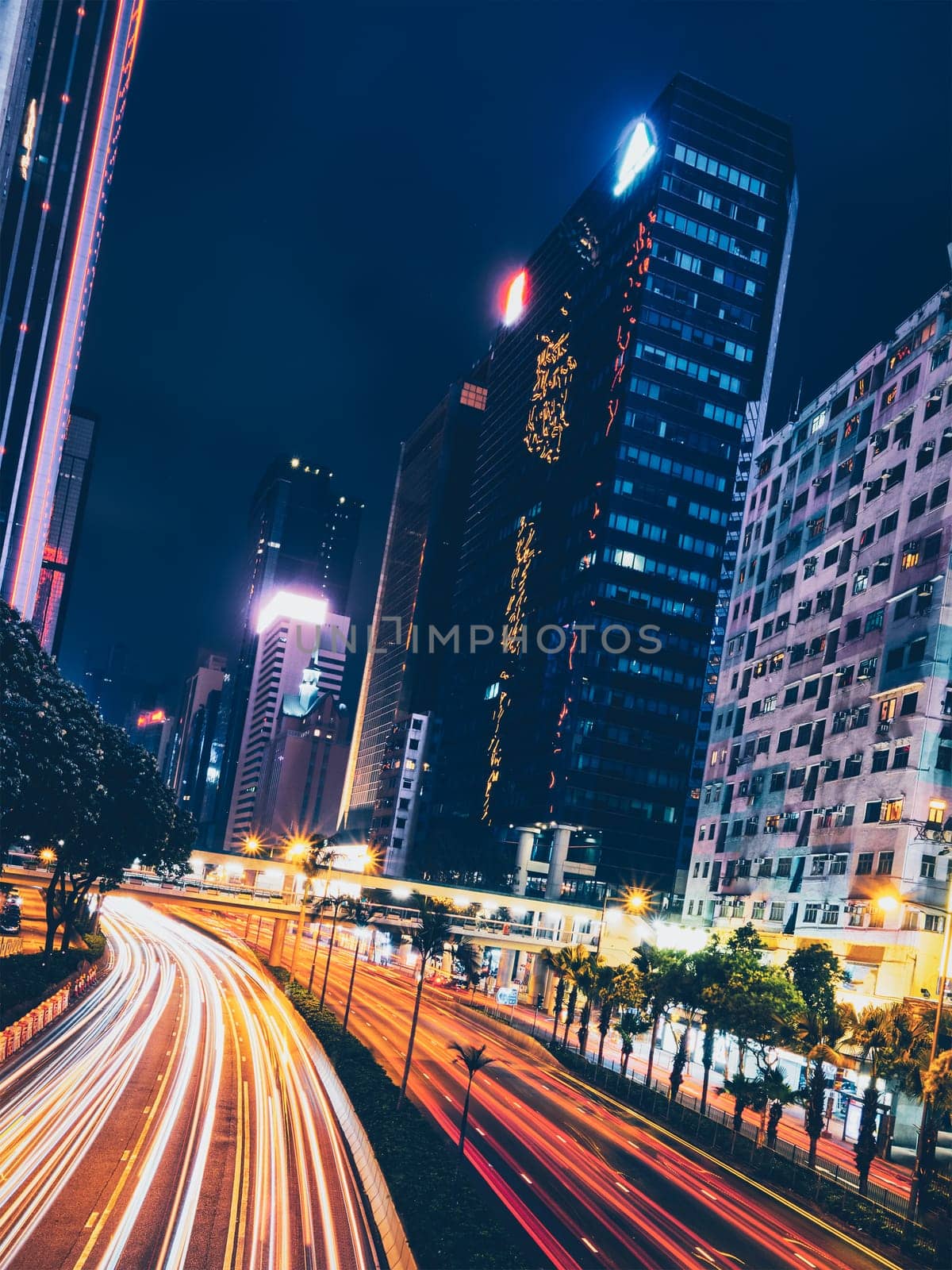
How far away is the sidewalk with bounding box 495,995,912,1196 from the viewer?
66.8 metres

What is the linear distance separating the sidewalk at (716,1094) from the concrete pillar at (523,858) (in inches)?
1343

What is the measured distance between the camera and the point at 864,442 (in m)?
102

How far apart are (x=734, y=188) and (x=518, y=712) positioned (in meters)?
89.2

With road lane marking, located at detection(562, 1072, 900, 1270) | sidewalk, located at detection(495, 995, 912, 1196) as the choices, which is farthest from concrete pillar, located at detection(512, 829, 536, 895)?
road lane marking, located at detection(562, 1072, 900, 1270)

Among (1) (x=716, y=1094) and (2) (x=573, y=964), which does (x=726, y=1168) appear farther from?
(2) (x=573, y=964)

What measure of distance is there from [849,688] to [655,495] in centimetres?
7869

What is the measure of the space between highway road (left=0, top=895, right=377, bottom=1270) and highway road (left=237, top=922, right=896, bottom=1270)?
24.2 ft

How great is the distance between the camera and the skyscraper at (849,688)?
83312 mm

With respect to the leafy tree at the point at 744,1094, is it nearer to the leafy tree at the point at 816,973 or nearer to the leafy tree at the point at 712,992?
the leafy tree at the point at 712,992

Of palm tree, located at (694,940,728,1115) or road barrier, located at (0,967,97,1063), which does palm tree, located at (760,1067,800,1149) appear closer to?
palm tree, located at (694,940,728,1115)

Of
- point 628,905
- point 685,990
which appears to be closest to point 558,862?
point 628,905

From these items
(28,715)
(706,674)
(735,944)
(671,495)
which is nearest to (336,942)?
(706,674)

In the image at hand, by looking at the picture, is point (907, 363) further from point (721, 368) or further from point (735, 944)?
point (721, 368)

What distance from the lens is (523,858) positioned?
175375 millimetres
